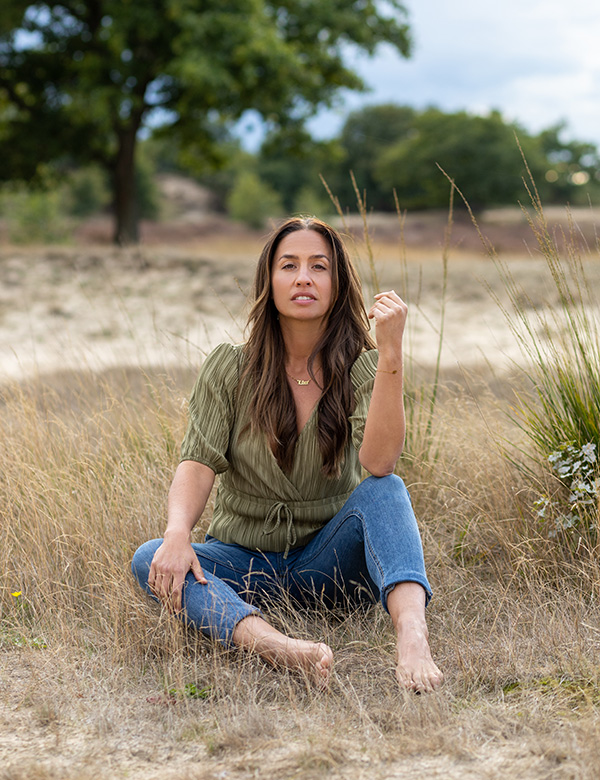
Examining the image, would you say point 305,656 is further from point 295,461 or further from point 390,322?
point 390,322

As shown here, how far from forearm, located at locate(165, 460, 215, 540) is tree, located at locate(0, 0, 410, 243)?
10.3 m

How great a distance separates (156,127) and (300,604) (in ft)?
46.1

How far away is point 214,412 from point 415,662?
0.93 metres

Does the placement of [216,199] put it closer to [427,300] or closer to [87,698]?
[427,300]

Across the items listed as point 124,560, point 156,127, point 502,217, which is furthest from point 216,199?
point 124,560

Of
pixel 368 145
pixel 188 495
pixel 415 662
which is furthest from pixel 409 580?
pixel 368 145

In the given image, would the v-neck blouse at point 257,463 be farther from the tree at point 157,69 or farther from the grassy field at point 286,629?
the tree at point 157,69

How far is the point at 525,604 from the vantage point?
2.46 m

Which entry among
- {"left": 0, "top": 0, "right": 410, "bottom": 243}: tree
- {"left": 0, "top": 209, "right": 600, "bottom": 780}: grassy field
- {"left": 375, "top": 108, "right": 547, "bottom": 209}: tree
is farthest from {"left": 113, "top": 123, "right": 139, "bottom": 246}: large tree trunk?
{"left": 375, "top": 108, "right": 547, "bottom": 209}: tree

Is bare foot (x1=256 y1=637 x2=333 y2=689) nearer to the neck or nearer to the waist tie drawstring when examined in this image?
the waist tie drawstring

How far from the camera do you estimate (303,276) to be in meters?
2.26

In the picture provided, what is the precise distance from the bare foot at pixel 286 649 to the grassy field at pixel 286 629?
55 mm

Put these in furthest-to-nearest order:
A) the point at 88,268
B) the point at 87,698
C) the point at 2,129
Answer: the point at 2,129 → the point at 88,268 → the point at 87,698

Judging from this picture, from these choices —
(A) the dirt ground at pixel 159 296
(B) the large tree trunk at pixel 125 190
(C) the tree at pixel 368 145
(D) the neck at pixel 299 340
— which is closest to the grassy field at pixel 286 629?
(D) the neck at pixel 299 340
